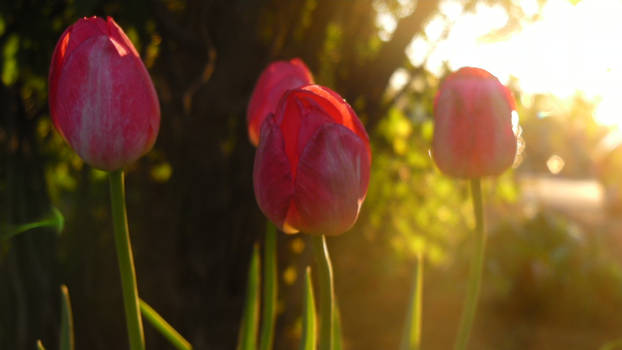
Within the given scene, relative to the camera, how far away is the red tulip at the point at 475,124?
749mm

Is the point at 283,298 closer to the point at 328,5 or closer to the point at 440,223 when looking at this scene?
the point at 328,5

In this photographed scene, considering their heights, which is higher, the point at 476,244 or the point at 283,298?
the point at 476,244

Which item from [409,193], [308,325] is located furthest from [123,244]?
[409,193]

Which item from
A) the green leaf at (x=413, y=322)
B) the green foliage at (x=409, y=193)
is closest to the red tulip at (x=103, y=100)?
the green leaf at (x=413, y=322)

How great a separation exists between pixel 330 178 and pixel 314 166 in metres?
0.02

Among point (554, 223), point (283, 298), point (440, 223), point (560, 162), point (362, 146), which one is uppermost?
point (362, 146)

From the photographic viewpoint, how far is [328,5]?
6.24ft

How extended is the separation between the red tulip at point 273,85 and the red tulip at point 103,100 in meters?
0.21

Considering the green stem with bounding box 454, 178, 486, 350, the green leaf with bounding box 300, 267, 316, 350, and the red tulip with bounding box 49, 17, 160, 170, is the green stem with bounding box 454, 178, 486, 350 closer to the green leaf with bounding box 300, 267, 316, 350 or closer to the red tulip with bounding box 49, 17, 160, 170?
the green leaf with bounding box 300, 267, 316, 350

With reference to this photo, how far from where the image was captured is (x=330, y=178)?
607 mm

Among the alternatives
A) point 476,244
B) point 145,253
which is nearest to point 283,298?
point 145,253

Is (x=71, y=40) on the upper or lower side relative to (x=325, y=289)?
upper

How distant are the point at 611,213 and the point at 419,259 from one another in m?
11.6

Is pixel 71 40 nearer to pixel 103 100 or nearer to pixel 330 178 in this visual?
pixel 103 100
